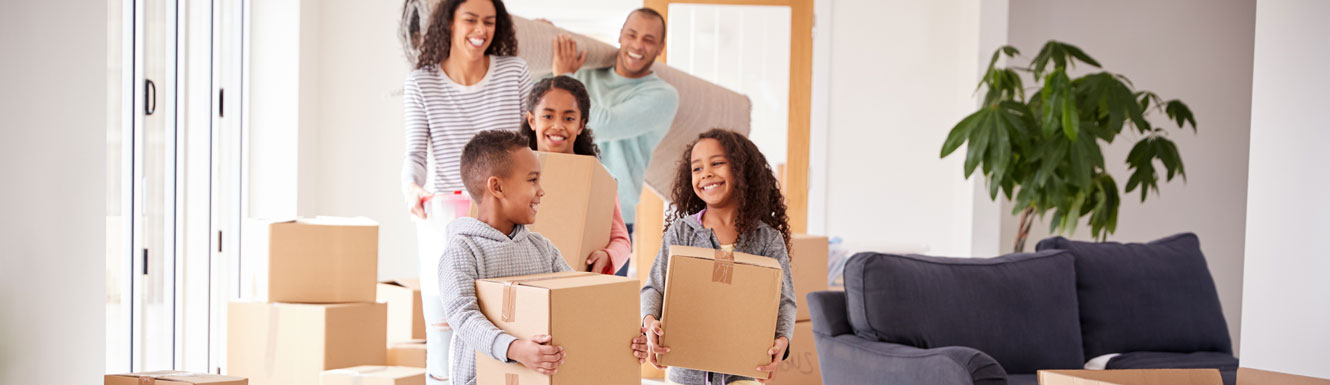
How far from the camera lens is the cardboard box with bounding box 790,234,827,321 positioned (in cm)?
276

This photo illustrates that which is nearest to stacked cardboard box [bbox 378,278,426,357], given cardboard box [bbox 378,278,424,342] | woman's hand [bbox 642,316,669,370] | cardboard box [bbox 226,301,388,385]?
cardboard box [bbox 378,278,424,342]

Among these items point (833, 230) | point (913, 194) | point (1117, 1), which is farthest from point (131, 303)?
point (1117, 1)

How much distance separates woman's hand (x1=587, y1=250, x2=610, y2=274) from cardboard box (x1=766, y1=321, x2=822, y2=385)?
0.99 m

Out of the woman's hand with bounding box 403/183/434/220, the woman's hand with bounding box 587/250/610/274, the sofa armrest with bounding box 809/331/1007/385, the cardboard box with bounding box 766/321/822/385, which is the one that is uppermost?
the woman's hand with bounding box 403/183/434/220

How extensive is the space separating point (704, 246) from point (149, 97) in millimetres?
1767

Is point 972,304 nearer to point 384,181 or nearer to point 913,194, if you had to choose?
point 913,194

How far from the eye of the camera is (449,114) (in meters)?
2.40

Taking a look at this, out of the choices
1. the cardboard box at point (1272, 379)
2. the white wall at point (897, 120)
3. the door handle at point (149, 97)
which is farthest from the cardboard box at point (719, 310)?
the white wall at point (897, 120)

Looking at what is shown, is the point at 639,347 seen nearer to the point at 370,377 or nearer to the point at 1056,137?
the point at 370,377

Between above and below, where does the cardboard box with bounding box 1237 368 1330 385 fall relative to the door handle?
below

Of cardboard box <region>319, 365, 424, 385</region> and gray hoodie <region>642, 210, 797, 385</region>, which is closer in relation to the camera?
gray hoodie <region>642, 210, 797, 385</region>

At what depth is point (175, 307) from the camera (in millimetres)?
2926

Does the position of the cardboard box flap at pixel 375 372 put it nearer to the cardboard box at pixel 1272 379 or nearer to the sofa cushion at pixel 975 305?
the sofa cushion at pixel 975 305

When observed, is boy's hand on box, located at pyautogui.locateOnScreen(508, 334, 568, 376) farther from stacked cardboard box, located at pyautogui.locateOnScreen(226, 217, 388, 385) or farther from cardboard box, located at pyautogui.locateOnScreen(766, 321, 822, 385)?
cardboard box, located at pyautogui.locateOnScreen(766, 321, 822, 385)
